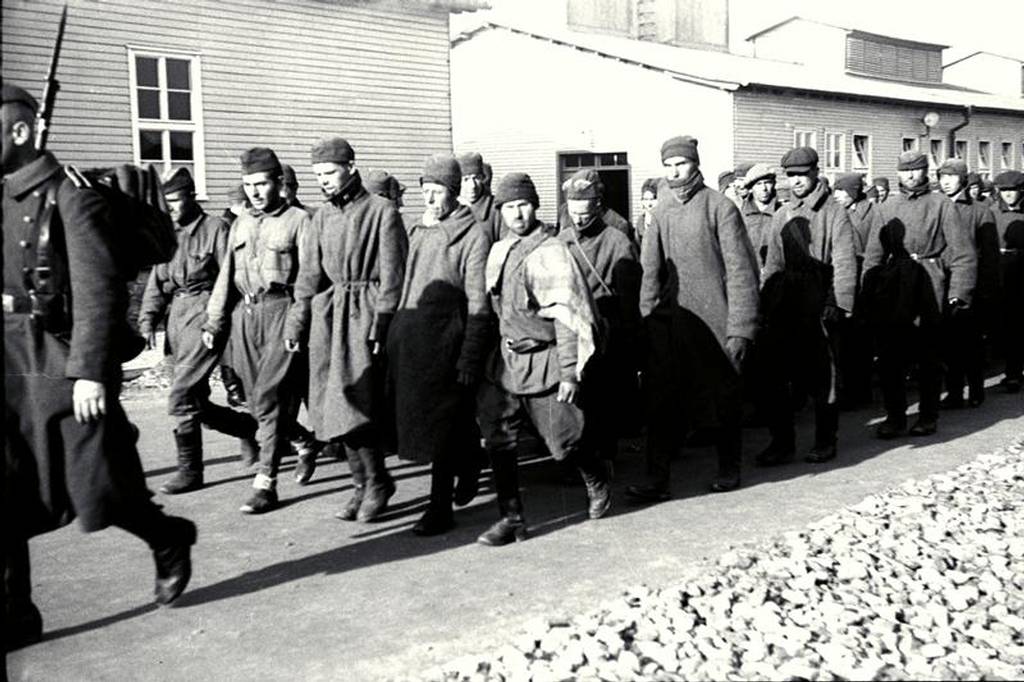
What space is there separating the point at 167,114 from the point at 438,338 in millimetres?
10849

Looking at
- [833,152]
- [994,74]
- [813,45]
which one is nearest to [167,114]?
[833,152]

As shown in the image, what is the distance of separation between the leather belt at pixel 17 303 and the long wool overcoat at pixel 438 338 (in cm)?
239

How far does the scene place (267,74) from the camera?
16844 mm

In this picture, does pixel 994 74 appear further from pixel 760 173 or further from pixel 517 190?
pixel 517 190

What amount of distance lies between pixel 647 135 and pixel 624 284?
19.5 m

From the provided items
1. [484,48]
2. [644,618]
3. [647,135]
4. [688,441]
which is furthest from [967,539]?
[484,48]

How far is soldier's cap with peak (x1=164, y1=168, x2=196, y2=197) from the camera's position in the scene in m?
7.49

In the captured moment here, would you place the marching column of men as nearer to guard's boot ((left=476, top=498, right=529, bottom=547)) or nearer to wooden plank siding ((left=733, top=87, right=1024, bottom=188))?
guard's boot ((left=476, top=498, right=529, bottom=547))

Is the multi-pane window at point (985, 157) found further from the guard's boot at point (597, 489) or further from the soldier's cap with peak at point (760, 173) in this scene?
the guard's boot at point (597, 489)

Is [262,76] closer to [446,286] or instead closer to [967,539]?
[446,286]

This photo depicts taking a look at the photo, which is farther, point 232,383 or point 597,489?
point 232,383

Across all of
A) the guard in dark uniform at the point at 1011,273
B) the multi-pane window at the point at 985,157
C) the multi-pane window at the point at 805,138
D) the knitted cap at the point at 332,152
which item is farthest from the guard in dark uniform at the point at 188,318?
the multi-pane window at the point at 985,157

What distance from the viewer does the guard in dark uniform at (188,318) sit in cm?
731

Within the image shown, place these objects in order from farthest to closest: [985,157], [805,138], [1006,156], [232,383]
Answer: [1006,156] → [985,157] → [805,138] → [232,383]
